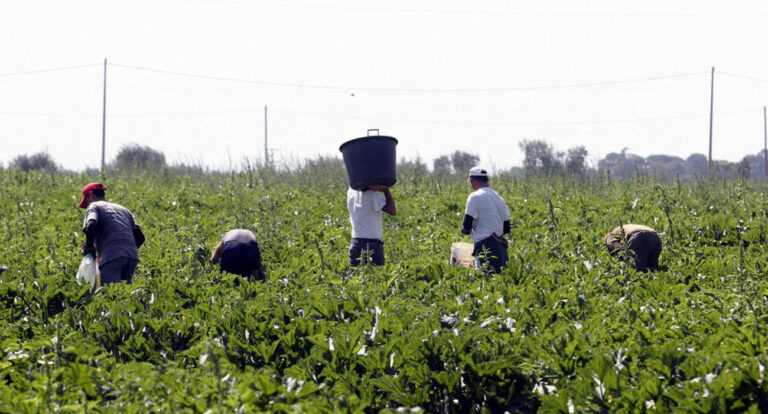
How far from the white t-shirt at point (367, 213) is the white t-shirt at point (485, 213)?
0.96 meters

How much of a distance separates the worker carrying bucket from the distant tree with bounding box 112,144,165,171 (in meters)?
12.7

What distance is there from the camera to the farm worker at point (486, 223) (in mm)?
6977

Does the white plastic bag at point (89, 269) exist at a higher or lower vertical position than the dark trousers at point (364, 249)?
lower

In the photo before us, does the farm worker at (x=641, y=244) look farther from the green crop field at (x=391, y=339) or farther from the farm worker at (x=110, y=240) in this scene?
the farm worker at (x=110, y=240)

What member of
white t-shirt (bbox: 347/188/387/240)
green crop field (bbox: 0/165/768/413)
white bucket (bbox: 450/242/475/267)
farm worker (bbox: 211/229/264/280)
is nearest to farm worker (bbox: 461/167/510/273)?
white bucket (bbox: 450/242/475/267)

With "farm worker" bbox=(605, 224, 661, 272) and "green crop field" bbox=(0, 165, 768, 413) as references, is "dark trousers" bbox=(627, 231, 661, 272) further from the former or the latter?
"green crop field" bbox=(0, 165, 768, 413)

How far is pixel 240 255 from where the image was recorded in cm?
675

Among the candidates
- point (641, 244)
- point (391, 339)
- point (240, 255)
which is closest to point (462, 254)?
point (641, 244)

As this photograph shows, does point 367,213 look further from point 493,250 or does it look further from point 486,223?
point 493,250

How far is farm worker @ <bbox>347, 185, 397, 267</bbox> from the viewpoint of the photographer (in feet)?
23.5

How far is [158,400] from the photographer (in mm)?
3150

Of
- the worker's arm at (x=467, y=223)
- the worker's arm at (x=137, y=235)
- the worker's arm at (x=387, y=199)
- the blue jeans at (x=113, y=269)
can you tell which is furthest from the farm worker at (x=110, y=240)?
the worker's arm at (x=467, y=223)

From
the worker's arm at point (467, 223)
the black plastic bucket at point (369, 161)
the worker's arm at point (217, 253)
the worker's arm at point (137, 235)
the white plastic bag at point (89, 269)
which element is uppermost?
the black plastic bucket at point (369, 161)

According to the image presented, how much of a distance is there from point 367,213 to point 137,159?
1726 cm
